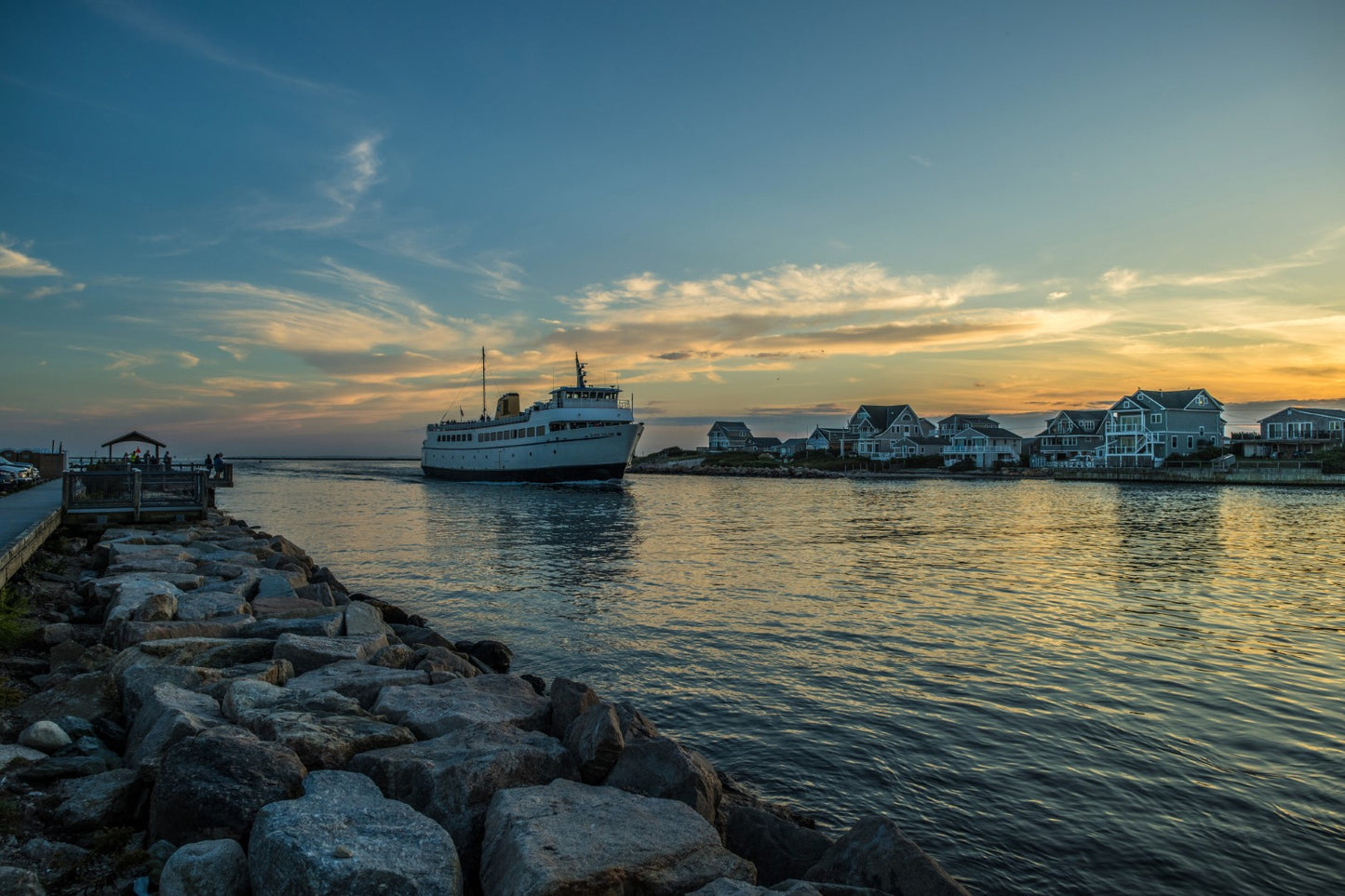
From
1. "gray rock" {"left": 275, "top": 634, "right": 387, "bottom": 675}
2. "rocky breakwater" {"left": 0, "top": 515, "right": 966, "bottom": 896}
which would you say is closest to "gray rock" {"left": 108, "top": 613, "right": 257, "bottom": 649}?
"rocky breakwater" {"left": 0, "top": 515, "right": 966, "bottom": 896}

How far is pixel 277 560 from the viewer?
48.8 feet

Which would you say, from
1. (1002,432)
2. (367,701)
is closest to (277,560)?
(367,701)

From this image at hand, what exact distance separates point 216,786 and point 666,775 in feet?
9.22

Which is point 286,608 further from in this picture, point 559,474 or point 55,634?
point 559,474

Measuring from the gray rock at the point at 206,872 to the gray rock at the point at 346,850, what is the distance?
0.35ft

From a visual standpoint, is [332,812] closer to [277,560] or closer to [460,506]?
[277,560]

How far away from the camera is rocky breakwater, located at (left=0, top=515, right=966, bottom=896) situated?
390 cm

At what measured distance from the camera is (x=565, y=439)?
59.7 meters

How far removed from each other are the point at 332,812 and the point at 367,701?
9.06 feet

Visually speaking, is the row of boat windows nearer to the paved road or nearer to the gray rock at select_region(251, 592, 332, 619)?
the paved road

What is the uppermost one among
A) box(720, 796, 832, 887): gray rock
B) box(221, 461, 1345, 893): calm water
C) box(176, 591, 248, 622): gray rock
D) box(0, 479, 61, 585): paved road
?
box(0, 479, 61, 585): paved road

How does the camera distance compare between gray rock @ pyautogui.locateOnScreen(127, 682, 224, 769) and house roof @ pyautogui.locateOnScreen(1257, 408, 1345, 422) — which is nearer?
gray rock @ pyautogui.locateOnScreen(127, 682, 224, 769)

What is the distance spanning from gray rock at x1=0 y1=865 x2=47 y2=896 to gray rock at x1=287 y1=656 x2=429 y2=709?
9.04 feet

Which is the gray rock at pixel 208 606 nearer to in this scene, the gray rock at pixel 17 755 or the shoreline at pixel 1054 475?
the gray rock at pixel 17 755
